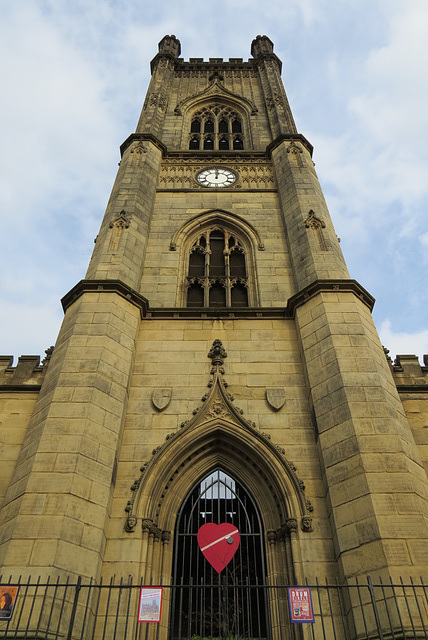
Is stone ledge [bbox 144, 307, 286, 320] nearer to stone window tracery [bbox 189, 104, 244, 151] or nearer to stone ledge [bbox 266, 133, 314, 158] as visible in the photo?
stone ledge [bbox 266, 133, 314, 158]

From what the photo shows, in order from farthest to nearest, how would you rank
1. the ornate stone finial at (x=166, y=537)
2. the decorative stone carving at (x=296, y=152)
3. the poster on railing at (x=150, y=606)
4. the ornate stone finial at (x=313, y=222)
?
the decorative stone carving at (x=296, y=152) → the ornate stone finial at (x=313, y=222) → the ornate stone finial at (x=166, y=537) → the poster on railing at (x=150, y=606)

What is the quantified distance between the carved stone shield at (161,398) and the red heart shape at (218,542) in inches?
102

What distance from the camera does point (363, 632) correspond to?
24.0 ft

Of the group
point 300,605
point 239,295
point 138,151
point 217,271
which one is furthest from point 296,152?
point 300,605

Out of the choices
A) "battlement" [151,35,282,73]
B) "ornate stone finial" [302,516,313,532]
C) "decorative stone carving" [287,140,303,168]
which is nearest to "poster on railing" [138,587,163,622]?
"ornate stone finial" [302,516,313,532]

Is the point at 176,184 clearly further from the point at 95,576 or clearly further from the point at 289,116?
the point at 95,576

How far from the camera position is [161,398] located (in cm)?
1097

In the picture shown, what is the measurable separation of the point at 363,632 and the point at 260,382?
5.16 metres

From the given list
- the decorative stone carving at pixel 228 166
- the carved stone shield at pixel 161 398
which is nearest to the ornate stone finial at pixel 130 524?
the carved stone shield at pixel 161 398

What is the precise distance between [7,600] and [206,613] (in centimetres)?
330

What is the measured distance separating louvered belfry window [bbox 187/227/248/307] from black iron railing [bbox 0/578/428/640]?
7674 mm

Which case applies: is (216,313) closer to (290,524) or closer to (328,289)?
(328,289)

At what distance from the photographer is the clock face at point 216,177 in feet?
61.6

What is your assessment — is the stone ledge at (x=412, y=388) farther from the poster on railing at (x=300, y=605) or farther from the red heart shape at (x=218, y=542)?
the poster on railing at (x=300, y=605)
